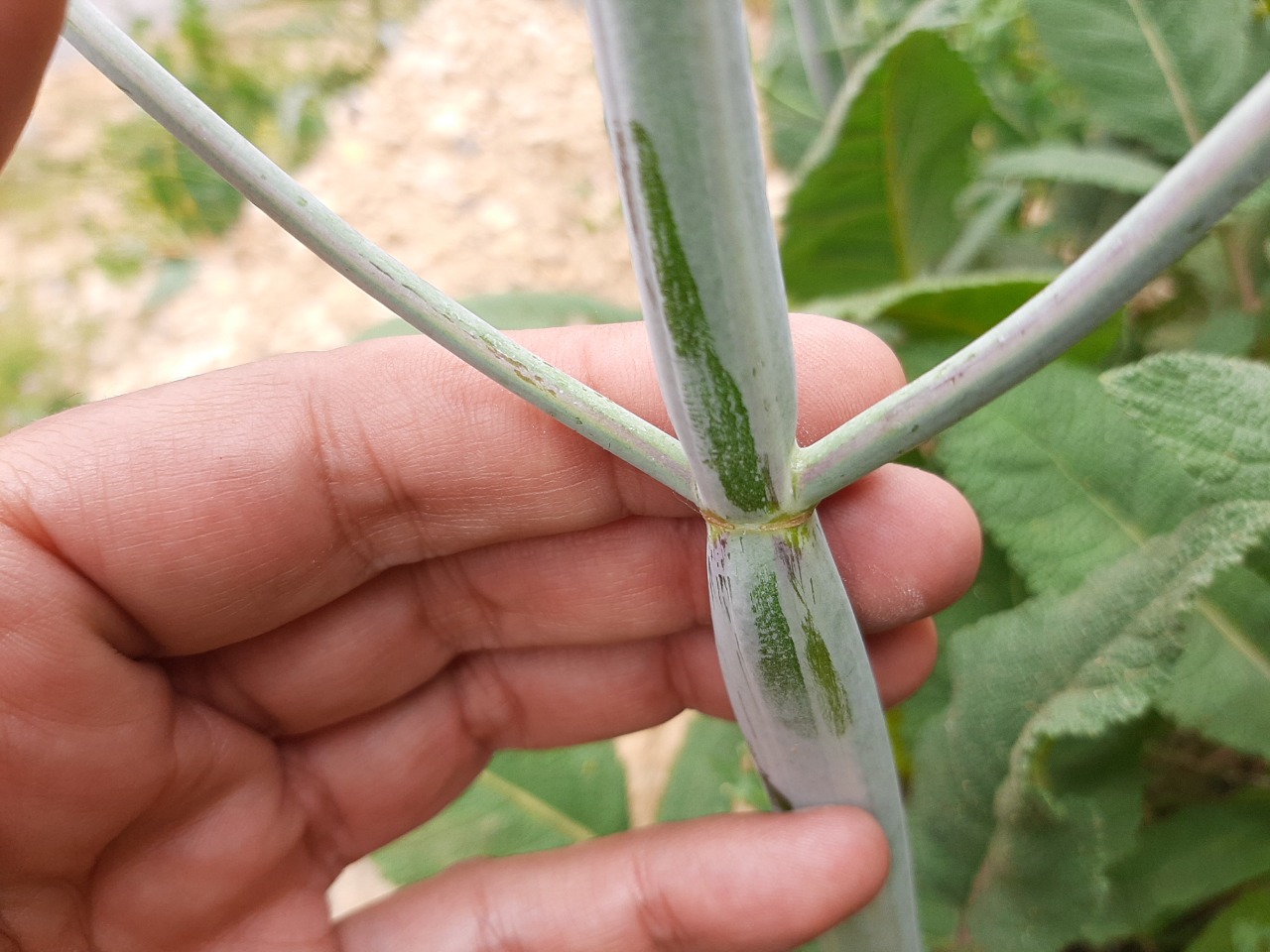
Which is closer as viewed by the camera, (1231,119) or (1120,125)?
(1231,119)

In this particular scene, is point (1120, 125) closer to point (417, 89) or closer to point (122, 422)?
point (122, 422)

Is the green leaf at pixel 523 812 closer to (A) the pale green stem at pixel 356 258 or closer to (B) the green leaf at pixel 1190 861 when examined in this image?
(B) the green leaf at pixel 1190 861

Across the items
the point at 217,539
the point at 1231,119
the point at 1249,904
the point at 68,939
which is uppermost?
the point at 1231,119

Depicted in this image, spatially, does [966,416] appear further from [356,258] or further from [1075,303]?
[356,258]

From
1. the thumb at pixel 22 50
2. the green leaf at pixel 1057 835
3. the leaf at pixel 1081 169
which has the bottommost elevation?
the green leaf at pixel 1057 835

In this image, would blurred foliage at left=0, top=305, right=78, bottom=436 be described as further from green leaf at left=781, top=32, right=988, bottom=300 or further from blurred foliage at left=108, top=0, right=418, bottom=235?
green leaf at left=781, top=32, right=988, bottom=300

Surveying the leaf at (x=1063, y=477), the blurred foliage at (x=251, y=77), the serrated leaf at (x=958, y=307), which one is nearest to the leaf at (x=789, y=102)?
the serrated leaf at (x=958, y=307)

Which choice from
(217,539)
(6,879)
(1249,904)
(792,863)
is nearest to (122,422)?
(217,539)
